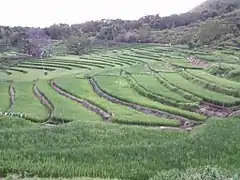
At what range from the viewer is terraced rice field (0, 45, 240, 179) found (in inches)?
966

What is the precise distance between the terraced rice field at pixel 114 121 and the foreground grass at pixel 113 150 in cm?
6

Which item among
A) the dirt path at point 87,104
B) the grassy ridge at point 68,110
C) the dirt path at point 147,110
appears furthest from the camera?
the dirt path at point 87,104

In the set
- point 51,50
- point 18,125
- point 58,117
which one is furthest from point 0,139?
point 51,50

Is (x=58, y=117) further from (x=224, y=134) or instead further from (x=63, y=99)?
(x=224, y=134)

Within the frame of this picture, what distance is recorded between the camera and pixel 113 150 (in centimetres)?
2698

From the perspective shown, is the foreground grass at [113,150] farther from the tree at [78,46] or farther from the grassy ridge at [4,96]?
the tree at [78,46]

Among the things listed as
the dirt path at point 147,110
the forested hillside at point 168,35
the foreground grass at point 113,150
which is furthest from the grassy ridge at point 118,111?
the forested hillside at point 168,35

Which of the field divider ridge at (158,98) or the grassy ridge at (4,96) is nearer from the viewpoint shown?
the field divider ridge at (158,98)

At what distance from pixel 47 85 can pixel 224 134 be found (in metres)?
35.2

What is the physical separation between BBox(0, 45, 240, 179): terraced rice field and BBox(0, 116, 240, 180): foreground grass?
6 centimetres

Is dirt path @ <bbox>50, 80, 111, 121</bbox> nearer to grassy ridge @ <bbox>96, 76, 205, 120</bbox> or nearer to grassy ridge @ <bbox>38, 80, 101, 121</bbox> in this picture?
grassy ridge @ <bbox>38, 80, 101, 121</bbox>

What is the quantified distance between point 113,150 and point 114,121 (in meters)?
12.0

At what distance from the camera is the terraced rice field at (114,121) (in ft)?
80.5

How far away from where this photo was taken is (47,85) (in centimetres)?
6081
